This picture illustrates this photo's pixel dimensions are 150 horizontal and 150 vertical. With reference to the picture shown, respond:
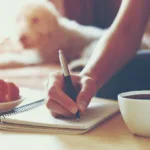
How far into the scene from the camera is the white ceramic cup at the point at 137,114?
1.98 feet

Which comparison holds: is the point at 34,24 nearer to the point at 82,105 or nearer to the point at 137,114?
the point at 82,105

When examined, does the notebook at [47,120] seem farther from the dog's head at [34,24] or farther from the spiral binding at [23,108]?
the dog's head at [34,24]

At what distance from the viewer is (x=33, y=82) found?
6.07ft

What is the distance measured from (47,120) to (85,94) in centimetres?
10

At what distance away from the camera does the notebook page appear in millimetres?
695

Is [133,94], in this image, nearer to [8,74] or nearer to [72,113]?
[72,113]

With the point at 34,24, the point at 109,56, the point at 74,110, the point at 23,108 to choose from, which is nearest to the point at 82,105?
the point at 74,110

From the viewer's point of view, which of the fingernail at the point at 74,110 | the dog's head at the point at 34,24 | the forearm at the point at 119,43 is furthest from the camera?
the dog's head at the point at 34,24

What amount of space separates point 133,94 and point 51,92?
6.8 inches

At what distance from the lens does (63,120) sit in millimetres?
726

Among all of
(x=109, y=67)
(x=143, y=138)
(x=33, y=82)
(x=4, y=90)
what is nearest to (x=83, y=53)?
(x=33, y=82)

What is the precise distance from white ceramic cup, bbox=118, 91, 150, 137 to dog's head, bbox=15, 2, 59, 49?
6.18ft

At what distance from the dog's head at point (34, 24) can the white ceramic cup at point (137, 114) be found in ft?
6.18

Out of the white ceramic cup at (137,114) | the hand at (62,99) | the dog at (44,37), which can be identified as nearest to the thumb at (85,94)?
the hand at (62,99)
